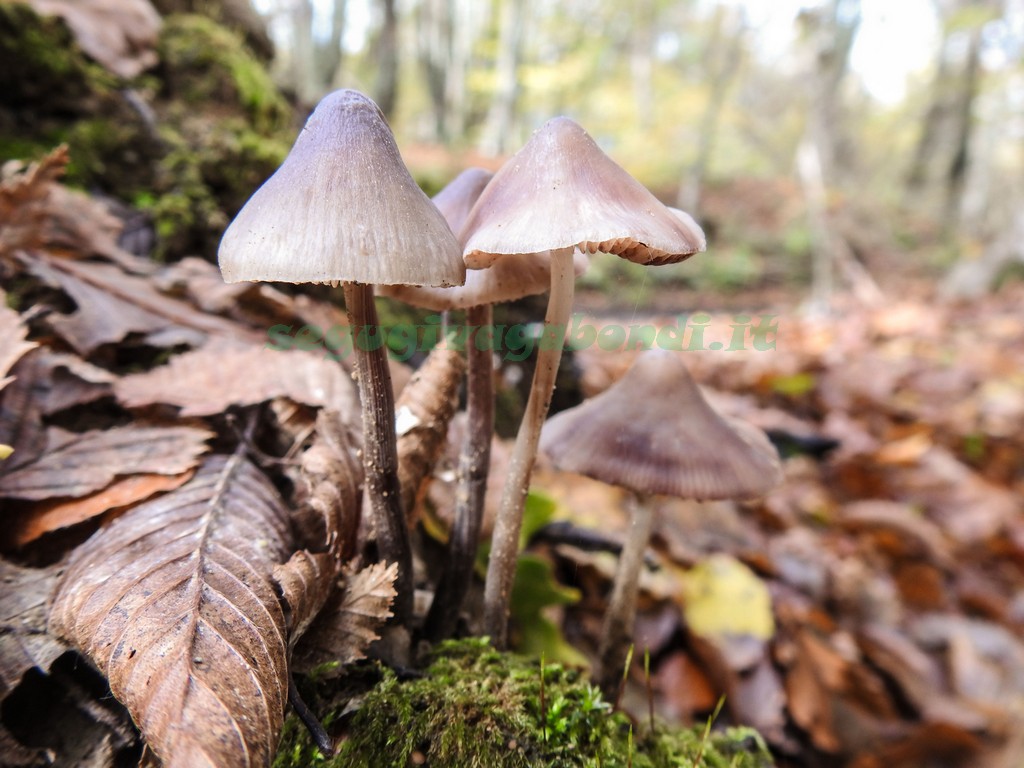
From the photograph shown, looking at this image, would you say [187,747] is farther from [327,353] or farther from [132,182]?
[132,182]

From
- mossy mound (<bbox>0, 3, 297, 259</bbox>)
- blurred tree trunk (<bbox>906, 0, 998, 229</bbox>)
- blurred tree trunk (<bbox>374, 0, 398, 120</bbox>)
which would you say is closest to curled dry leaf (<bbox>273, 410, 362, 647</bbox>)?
mossy mound (<bbox>0, 3, 297, 259</bbox>)

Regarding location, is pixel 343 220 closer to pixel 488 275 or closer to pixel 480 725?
pixel 488 275

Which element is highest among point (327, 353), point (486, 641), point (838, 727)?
point (327, 353)

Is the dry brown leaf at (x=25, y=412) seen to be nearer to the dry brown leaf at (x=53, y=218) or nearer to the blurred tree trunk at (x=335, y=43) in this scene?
the dry brown leaf at (x=53, y=218)

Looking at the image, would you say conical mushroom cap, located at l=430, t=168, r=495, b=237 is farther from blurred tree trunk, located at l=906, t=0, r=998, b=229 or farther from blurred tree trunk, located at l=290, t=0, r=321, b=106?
blurred tree trunk, located at l=906, t=0, r=998, b=229

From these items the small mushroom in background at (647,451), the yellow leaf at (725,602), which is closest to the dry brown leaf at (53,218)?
the small mushroom in background at (647,451)

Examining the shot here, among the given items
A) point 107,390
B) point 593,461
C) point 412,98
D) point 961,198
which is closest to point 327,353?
point 107,390

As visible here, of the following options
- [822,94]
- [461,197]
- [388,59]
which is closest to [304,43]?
[388,59]
